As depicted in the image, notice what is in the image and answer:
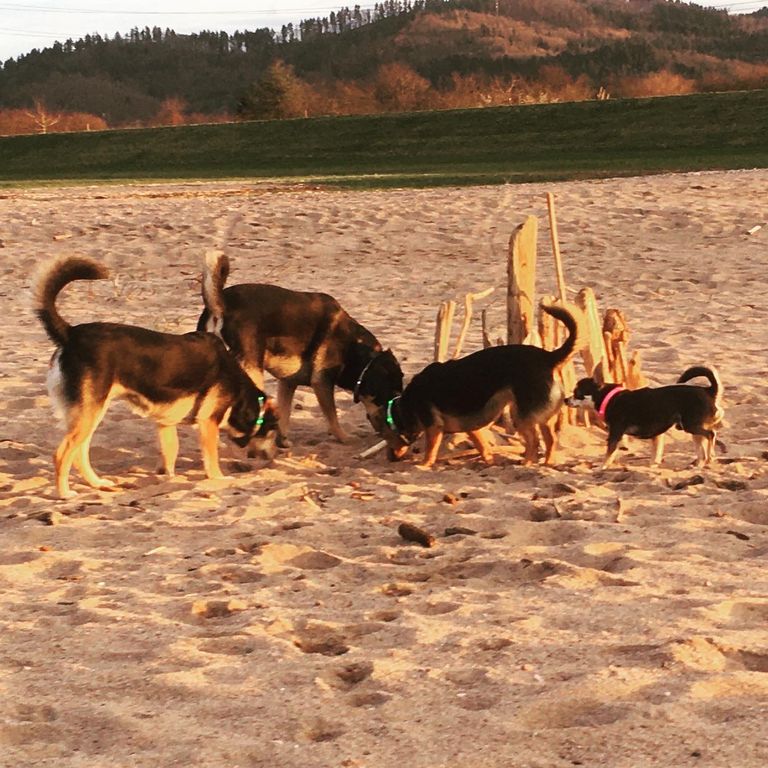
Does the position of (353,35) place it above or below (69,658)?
above

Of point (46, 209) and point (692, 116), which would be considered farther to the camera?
point (692, 116)

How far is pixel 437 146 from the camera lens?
3966 centimetres

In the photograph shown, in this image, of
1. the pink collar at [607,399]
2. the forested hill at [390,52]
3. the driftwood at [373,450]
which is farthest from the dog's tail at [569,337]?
the forested hill at [390,52]

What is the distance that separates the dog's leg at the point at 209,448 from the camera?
7691 millimetres

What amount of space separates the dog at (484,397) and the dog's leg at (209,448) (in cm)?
119

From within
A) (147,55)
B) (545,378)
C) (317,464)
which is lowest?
(317,464)

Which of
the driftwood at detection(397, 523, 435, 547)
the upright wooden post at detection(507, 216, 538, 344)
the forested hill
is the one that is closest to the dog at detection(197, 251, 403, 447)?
the upright wooden post at detection(507, 216, 538, 344)

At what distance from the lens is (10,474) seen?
771 cm

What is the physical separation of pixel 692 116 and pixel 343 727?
3777 cm

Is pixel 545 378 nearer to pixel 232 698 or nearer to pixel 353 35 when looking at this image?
pixel 232 698

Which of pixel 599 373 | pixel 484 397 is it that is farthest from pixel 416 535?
pixel 599 373

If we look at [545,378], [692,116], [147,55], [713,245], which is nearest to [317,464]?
[545,378]

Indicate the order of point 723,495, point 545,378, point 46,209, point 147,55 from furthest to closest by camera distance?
point 147,55 < point 46,209 < point 545,378 < point 723,495

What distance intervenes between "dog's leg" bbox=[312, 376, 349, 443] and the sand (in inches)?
6.3
